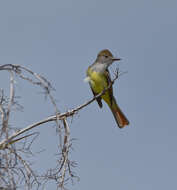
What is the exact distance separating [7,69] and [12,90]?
0.41 meters

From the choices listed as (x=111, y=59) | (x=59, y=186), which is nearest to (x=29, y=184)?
(x=59, y=186)

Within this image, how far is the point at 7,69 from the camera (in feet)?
12.6

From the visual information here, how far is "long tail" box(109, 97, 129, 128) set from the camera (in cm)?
908

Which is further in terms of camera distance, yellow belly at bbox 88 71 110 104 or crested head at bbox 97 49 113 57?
crested head at bbox 97 49 113 57

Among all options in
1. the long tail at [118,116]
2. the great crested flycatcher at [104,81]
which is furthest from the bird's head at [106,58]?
the long tail at [118,116]

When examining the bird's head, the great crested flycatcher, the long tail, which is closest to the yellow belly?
the great crested flycatcher

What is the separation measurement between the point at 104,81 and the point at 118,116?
787 millimetres

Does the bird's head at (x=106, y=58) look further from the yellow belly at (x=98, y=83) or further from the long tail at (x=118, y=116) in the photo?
the long tail at (x=118, y=116)

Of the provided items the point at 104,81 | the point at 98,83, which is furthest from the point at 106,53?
the point at 98,83

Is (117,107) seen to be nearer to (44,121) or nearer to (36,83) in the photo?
(44,121)

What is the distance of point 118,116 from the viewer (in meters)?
9.20

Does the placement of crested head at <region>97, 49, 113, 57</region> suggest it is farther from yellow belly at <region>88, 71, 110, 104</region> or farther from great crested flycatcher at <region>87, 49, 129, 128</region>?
yellow belly at <region>88, 71, 110, 104</region>

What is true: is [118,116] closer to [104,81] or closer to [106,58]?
[104,81]

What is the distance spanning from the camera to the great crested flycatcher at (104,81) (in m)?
8.96
